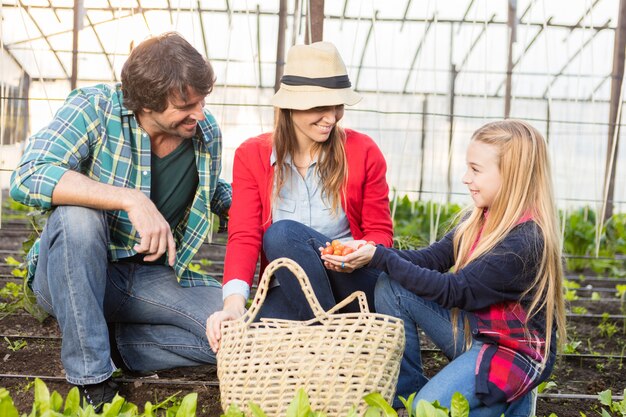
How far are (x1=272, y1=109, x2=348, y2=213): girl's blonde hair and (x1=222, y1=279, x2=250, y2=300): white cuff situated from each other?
0.31m

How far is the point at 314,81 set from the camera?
2.24 m

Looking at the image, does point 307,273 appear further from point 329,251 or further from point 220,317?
point 220,317

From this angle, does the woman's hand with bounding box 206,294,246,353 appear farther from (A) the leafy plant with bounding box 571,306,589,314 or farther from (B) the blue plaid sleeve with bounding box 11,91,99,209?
(A) the leafy plant with bounding box 571,306,589,314

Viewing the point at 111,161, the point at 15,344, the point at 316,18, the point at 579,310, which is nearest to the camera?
the point at 111,161

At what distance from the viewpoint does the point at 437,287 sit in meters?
1.96

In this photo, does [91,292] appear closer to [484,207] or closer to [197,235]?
[197,235]

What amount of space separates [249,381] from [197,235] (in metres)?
0.76

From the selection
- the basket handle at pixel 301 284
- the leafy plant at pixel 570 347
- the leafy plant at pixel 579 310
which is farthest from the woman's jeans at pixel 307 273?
the leafy plant at pixel 579 310

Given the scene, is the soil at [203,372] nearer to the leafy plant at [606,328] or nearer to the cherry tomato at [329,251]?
the leafy plant at [606,328]

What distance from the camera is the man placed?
2.11 m

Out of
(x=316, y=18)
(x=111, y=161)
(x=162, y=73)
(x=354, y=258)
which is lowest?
(x=354, y=258)

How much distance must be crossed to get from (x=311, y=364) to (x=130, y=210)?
0.68m

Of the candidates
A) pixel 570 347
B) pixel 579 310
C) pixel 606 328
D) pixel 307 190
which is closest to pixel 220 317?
pixel 307 190

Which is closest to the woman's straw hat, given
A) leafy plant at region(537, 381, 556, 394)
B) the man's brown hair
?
the man's brown hair
